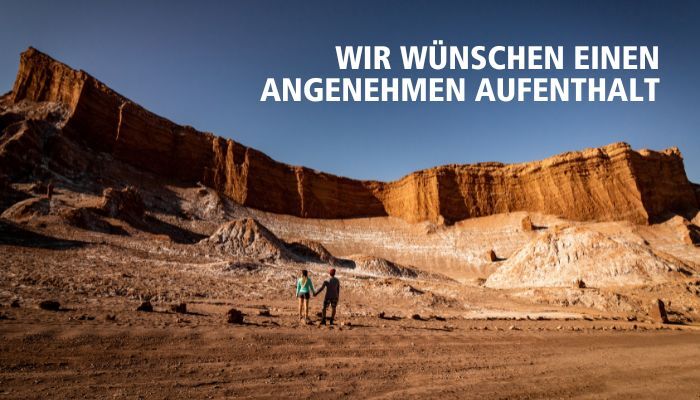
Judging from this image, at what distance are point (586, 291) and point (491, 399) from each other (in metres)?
20.8

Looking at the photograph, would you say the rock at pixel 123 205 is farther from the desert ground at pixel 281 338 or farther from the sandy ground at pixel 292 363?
the sandy ground at pixel 292 363

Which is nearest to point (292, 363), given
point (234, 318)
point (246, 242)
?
point (234, 318)

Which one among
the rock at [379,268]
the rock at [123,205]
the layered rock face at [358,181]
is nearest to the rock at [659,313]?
the rock at [379,268]

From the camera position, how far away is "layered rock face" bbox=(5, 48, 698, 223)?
60728mm

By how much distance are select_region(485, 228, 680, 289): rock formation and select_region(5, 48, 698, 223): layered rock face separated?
4735 cm

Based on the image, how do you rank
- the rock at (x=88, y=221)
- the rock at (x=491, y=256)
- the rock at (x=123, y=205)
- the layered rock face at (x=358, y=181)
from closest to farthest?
the rock at (x=88, y=221) → the rock at (x=123, y=205) → the layered rock face at (x=358, y=181) → the rock at (x=491, y=256)

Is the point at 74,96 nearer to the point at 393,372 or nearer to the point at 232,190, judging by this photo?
the point at 232,190

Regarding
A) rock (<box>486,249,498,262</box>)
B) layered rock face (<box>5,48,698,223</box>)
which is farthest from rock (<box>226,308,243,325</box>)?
layered rock face (<box>5,48,698,223</box>)

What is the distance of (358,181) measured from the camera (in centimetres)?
9150

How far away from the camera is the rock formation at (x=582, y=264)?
26.8 meters

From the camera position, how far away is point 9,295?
9.88 meters

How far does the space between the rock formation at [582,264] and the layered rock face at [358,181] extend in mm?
47353

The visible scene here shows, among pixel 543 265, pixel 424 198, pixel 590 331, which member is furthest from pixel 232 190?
pixel 590 331

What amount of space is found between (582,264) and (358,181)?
64218mm
